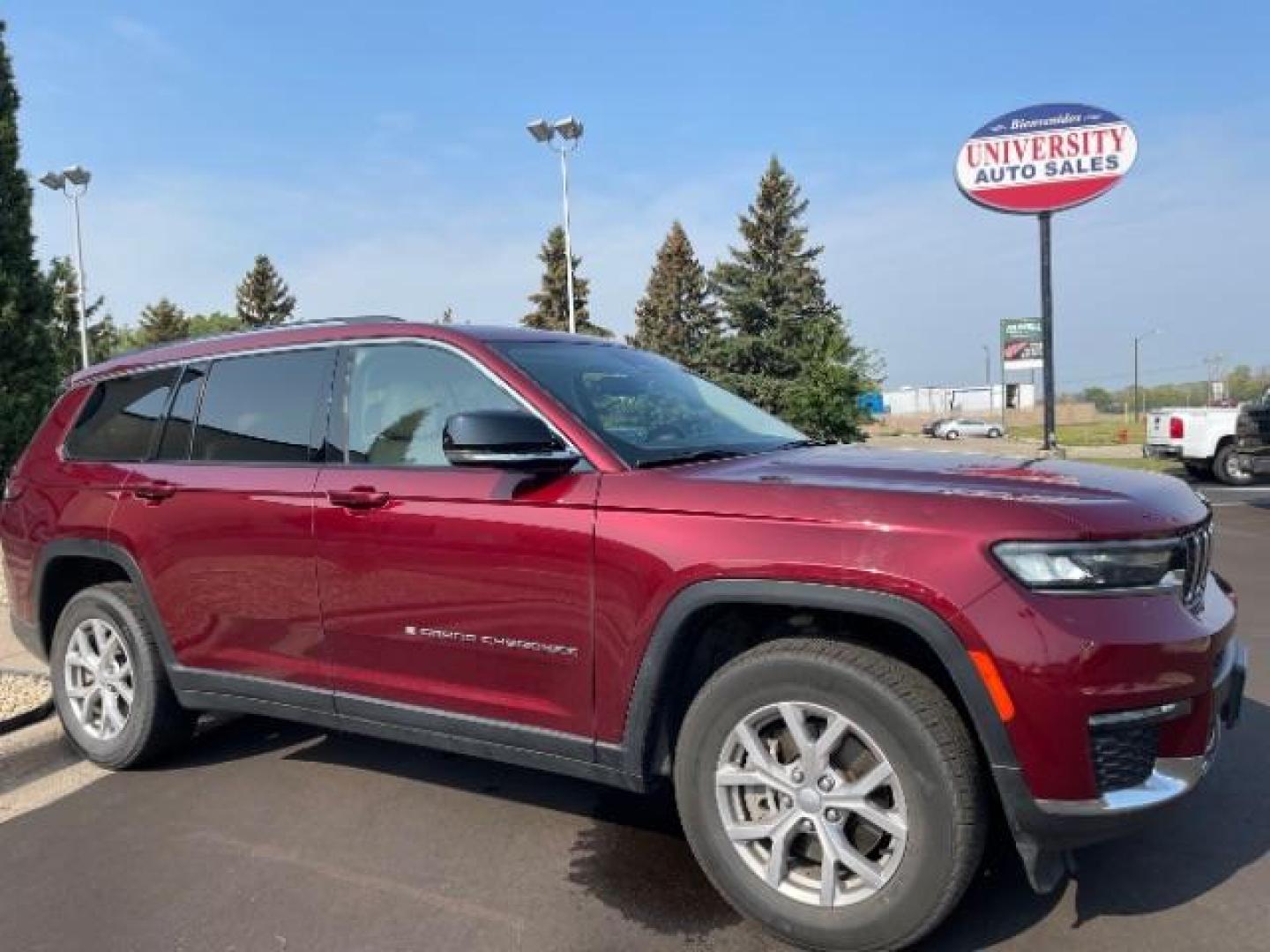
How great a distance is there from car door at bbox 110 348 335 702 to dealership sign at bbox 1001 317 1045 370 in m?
36.1

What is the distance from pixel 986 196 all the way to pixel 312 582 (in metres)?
19.2

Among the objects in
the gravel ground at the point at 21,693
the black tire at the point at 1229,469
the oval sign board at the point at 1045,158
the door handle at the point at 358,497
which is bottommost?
the black tire at the point at 1229,469

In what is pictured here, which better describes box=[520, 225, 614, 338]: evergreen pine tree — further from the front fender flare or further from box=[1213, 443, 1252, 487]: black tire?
the front fender flare

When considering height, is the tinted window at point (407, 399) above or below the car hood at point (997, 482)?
above

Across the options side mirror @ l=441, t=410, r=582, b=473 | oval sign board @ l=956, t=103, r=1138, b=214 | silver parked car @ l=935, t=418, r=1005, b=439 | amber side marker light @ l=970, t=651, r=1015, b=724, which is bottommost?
silver parked car @ l=935, t=418, r=1005, b=439

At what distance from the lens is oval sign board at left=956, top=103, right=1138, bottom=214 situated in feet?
63.2

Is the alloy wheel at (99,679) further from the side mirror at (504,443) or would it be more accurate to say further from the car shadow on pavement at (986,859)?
the side mirror at (504,443)

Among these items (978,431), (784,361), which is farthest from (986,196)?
(978,431)

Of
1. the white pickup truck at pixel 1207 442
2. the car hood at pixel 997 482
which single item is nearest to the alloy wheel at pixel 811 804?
the car hood at pixel 997 482

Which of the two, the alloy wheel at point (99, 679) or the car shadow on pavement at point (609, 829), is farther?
the alloy wheel at point (99, 679)

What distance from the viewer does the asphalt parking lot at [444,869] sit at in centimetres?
303

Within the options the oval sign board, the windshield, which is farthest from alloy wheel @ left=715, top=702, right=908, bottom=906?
the oval sign board

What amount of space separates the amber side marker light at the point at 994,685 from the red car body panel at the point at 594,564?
0.02 meters

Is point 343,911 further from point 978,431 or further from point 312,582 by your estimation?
point 978,431
